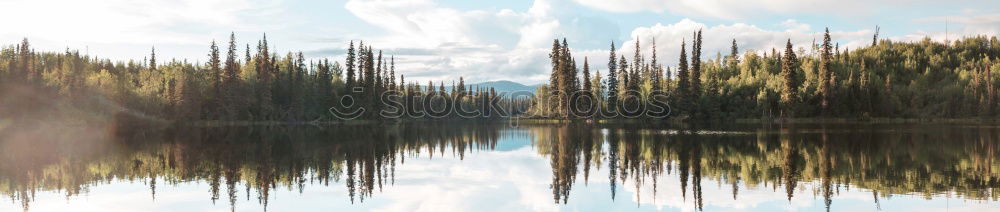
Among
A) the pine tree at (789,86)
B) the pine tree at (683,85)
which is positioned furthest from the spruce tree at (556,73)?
the pine tree at (789,86)

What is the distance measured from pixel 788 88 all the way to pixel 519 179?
98.3 meters

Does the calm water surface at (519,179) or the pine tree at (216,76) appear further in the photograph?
the pine tree at (216,76)

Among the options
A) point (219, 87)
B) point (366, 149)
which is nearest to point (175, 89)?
point (219, 87)

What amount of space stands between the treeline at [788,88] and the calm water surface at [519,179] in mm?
69604

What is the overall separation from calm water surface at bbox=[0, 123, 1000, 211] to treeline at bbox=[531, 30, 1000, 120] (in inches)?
2740

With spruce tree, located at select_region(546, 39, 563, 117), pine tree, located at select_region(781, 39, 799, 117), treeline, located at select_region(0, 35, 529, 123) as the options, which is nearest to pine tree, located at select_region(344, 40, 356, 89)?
treeline, located at select_region(0, 35, 529, 123)

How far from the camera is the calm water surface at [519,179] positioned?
22094 mm

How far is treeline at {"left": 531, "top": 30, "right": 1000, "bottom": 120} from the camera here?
11544 cm

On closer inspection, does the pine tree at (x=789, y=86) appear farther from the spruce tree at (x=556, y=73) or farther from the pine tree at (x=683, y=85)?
the spruce tree at (x=556, y=73)

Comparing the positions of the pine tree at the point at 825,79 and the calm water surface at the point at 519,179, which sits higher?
the pine tree at the point at 825,79

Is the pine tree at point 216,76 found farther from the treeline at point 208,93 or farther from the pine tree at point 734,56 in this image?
the pine tree at point 734,56

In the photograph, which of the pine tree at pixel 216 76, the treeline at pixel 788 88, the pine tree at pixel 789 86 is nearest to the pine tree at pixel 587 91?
the treeline at pixel 788 88

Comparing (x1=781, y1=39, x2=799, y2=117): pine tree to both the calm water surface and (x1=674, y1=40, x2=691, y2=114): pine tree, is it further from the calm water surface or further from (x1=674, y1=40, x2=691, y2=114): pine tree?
the calm water surface

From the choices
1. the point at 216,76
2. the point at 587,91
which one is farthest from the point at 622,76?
the point at 216,76
